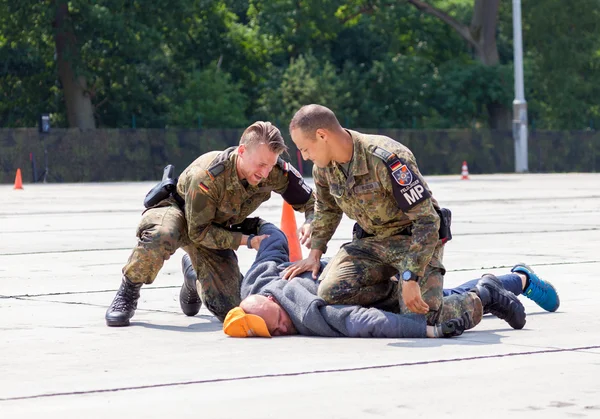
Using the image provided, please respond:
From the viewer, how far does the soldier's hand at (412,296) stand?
6359 millimetres

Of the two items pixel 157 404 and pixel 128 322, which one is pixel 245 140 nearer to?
pixel 128 322

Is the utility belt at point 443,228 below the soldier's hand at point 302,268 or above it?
above

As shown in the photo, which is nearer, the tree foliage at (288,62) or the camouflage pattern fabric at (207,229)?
the camouflage pattern fabric at (207,229)

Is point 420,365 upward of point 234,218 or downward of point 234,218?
downward

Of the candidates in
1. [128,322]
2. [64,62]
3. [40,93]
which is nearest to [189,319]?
[128,322]

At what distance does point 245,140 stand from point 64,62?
3881 centimetres

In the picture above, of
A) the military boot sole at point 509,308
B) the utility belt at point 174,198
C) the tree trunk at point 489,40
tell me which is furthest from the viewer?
the tree trunk at point 489,40

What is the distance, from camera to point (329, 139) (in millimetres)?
6570

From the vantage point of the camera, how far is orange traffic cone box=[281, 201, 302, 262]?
413 inches

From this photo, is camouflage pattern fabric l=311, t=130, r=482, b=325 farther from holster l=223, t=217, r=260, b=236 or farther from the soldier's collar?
holster l=223, t=217, r=260, b=236

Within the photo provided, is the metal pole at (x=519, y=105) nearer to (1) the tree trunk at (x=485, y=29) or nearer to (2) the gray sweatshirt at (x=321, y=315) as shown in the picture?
(1) the tree trunk at (x=485, y=29)

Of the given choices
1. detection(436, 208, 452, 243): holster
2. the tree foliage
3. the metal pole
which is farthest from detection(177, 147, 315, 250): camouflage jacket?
the metal pole

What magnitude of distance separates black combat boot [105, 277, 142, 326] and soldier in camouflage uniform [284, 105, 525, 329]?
1.02 meters

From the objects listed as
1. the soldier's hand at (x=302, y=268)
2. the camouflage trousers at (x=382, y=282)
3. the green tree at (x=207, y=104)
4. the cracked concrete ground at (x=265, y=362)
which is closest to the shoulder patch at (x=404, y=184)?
the camouflage trousers at (x=382, y=282)
